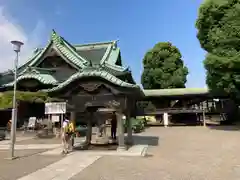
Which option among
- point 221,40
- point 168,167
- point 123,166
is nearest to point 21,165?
point 123,166

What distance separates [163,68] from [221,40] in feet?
66.7

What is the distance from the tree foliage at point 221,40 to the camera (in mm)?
22250

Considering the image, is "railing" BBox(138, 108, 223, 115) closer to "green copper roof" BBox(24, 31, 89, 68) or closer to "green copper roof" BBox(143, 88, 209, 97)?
"green copper roof" BBox(143, 88, 209, 97)

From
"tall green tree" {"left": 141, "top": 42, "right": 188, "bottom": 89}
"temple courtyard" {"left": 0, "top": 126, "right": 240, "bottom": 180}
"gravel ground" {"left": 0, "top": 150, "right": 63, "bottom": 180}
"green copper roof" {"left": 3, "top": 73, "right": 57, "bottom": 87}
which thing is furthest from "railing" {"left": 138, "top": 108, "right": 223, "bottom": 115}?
"gravel ground" {"left": 0, "top": 150, "right": 63, "bottom": 180}

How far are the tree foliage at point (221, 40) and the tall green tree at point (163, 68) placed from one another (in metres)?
16.3

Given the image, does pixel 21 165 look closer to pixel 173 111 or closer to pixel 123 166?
pixel 123 166

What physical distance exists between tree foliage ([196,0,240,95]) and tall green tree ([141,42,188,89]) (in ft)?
53.4

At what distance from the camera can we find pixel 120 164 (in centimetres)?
928

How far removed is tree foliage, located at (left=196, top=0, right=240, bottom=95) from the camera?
22.2 metres

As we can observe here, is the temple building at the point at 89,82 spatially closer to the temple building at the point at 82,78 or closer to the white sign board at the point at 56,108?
the temple building at the point at 82,78

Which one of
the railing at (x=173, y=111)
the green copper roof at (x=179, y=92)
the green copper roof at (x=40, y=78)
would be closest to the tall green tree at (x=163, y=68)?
the green copper roof at (x=179, y=92)

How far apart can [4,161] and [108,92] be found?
5609mm

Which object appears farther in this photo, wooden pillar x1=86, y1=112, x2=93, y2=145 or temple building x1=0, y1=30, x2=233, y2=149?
wooden pillar x1=86, y1=112, x2=93, y2=145

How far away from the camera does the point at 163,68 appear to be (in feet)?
141
